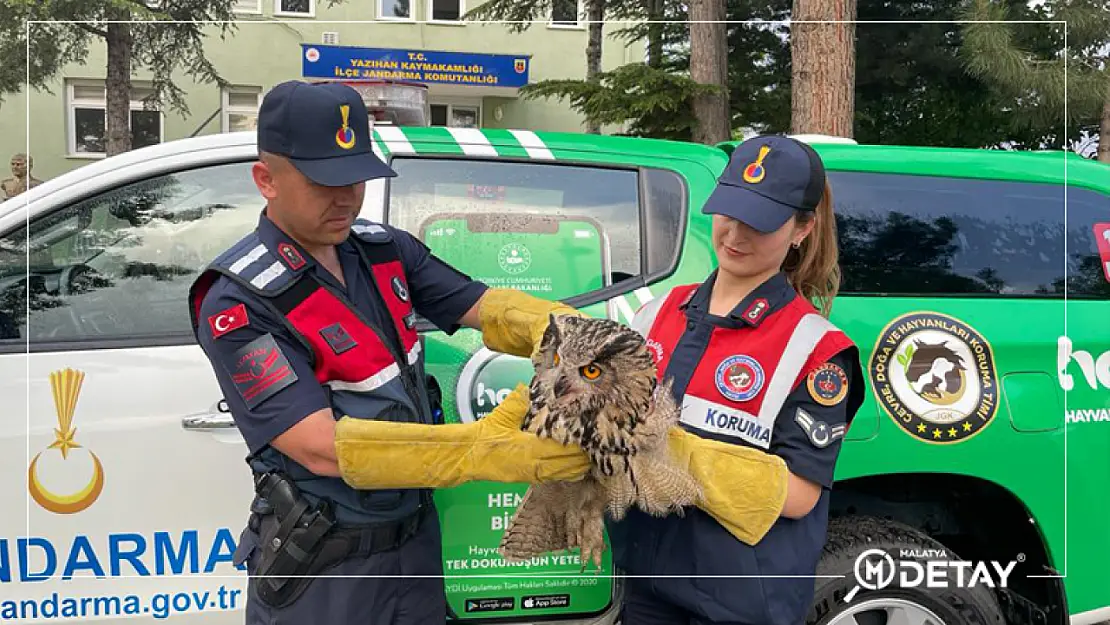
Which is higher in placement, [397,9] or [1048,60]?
[397,9]

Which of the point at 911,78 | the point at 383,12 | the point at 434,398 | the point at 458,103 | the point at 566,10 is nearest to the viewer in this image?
the point at 434,398

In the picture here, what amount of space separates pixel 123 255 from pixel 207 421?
0.56 metres

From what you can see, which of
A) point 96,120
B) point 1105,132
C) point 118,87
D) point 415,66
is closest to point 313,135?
point 1105,132

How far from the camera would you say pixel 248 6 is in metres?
12.4

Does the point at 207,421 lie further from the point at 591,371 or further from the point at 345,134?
the point at 591,371

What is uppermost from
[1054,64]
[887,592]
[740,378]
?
[1054,64]

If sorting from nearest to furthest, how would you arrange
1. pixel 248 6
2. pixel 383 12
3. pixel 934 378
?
pixel 934 378, pixel 248 6, pixel 383 12

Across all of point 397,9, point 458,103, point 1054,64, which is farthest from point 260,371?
point 397,9

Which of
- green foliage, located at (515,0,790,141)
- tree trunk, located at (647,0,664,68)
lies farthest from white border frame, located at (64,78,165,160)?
tree trunk, located at (647,0,664,68)

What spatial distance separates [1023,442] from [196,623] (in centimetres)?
230

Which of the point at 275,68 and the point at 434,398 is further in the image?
the point at 275,68

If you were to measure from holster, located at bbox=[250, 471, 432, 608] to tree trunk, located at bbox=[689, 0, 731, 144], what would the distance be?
24.9 feet

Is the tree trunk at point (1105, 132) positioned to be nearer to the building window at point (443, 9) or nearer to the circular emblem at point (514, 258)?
the circular emblem at point (514, 258)

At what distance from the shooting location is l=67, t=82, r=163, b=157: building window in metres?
12.6
